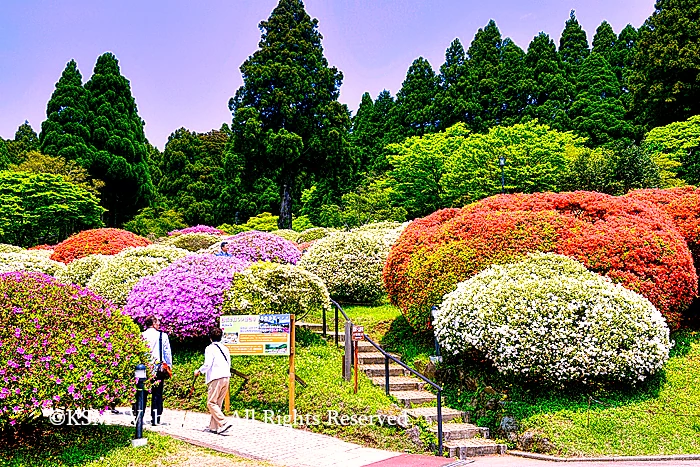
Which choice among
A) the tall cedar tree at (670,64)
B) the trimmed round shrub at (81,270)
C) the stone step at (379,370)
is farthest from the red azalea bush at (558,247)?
the tall cedar tree at (670,64)

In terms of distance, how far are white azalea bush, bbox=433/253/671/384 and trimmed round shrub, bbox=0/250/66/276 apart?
1056 cm

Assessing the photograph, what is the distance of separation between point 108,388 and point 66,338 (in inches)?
28.5

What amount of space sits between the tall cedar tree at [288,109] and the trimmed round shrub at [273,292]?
1991 centimetres

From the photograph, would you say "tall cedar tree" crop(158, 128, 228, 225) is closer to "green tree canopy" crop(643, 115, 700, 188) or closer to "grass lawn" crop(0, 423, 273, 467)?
"green tree canopy" crop(643, 115, 700, 188)

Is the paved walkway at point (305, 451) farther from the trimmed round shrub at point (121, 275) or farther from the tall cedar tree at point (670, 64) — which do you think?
the tall cedar tree at point (670, 64)

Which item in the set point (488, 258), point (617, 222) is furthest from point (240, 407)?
point (617, 222)

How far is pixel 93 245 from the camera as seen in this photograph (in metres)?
19.3

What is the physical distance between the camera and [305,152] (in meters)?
32.2

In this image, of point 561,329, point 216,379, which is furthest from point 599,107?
point 216,379

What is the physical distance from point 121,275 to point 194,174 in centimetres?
3385

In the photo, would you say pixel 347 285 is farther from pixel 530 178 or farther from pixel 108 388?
pixel 530 178

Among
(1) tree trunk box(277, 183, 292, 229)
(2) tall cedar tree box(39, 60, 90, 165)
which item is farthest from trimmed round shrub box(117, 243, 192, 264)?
(2) tall cedar tree box(39, 60, 90, 165)

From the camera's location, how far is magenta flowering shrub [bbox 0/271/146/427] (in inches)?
252

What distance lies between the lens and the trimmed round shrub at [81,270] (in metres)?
14.8
